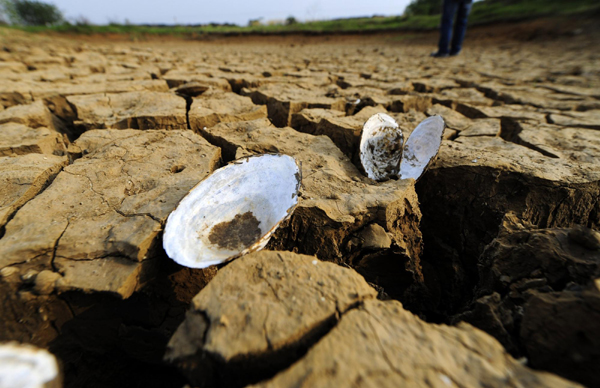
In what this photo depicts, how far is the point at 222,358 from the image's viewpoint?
780mm

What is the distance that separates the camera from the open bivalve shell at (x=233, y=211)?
1150 millimetres

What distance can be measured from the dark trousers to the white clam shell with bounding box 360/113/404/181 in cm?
667

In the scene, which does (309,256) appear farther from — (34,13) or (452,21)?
(34,13)

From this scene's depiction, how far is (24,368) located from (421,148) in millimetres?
2110

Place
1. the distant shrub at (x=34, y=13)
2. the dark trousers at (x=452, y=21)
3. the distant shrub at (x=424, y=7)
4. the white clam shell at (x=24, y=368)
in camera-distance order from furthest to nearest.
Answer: the distant shrub at (x=34, y=13)
the distant shrub at (x=424, y=7)
the dark trousers at (x=452, y=21)
the white clam shell at (x=24, y=368)

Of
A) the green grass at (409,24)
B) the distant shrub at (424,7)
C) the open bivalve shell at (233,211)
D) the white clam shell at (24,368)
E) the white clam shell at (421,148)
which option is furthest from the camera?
the distant shrub at (424,7)

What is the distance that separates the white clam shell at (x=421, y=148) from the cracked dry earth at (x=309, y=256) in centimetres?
16

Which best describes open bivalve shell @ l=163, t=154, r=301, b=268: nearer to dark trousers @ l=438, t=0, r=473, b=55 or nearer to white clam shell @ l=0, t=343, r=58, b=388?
white clam shell @ l=0, t=343, r=58, b=388

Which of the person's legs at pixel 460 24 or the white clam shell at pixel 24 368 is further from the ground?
the person's legs at pixel 460 24

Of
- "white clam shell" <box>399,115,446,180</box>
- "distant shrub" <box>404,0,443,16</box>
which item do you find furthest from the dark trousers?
"distant shrub" <box>404,0,443,16</box>

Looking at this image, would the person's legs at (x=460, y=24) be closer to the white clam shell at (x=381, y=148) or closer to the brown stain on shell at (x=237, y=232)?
the white clam shell at (x=381, y=148)

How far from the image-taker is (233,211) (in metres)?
1.40

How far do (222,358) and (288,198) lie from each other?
0.72 metres

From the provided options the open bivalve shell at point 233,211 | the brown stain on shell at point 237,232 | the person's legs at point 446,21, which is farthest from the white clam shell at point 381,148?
the person's legs at point 446,21
